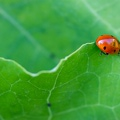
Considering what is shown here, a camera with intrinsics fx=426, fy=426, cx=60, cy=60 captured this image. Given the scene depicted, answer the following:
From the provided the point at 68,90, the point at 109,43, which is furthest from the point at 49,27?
the point at 68,90

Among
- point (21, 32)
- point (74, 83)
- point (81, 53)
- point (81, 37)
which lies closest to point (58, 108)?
point (74, 83)

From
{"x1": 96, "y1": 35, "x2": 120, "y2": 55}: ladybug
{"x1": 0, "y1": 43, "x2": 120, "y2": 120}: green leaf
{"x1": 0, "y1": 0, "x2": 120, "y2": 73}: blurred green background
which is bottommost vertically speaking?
{"x1": 0, "y1": 43, "x2": 120, "y2": 120}: green leaf

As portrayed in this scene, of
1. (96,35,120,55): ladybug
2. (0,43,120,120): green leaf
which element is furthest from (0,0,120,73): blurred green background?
(0,43,120,120): green leaf

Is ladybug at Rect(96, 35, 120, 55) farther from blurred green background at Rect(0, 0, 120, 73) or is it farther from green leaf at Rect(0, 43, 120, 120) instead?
blurred green background at Rect(0, 0, 120, 73)

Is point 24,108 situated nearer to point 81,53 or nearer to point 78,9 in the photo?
point 81,53

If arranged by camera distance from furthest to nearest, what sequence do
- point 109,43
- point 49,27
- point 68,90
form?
point 49,27 → point 109,43 → point 68,90

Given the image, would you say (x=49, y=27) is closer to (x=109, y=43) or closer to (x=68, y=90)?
(x=109, y=43)

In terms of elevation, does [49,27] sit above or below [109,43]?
above
